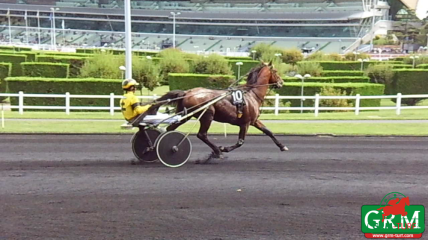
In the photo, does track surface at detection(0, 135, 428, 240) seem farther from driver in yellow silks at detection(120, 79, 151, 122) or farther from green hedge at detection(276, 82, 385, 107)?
green hedge at detection(276, 82, 385, 107)

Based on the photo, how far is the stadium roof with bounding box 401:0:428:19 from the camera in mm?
98706

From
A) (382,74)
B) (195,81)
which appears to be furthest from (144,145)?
(382,74)

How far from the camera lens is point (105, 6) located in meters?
91.2

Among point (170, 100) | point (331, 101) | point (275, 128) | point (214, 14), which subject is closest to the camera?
point (170, 100)

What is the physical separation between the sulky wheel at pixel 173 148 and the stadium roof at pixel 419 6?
10139cm

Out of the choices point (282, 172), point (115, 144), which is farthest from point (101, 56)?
point (282, 172)

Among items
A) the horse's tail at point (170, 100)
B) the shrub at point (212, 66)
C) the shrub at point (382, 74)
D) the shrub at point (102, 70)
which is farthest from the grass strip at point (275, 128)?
the shrub at point (212, 66)

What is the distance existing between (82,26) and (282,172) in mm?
90536

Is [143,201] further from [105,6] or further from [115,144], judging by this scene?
[105,6]

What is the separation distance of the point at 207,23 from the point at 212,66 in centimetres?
5342

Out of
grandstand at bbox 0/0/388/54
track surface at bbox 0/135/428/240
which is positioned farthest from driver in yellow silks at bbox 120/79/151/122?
grandstand at bbox 0/0/388/54

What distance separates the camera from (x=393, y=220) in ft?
18.2

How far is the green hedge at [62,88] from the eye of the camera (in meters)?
22.1

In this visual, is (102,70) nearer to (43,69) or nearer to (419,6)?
(43,69)
